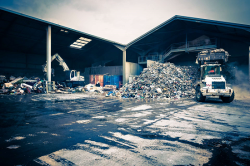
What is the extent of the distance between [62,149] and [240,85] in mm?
18294

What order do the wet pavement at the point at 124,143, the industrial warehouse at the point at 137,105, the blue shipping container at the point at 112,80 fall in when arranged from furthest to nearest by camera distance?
1. the blue shipping container at the point at 112,80
2. the industrial warehouse at the point at 137,105
3. the wet pavement at the point at 124,143

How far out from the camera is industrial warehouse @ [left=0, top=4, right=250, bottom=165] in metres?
2.90

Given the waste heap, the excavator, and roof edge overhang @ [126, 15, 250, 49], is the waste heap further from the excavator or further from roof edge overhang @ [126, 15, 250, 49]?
the excavator

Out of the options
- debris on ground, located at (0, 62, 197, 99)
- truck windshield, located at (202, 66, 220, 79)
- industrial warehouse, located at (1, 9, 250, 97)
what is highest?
industrial warehouse, located at (1, 9, 250, 97)

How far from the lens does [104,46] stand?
26812mm

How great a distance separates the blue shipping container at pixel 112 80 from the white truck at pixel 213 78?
1366cm

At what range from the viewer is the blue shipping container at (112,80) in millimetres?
22156

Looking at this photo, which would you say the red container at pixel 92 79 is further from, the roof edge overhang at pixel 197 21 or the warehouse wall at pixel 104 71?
the roof edge overhang at pixel 197 21

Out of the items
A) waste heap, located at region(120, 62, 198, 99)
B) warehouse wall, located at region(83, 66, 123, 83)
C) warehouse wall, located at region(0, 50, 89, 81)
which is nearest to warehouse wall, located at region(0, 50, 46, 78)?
warehouse wall, located at region(0, 50, 89, 81)

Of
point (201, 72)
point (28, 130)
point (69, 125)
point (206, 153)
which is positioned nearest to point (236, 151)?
point (206, 153)

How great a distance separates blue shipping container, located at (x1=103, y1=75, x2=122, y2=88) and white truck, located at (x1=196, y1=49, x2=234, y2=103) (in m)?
13.7

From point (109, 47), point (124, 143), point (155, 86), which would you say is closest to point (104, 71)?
point (109, 47)

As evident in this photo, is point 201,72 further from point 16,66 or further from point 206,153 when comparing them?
point 16,66

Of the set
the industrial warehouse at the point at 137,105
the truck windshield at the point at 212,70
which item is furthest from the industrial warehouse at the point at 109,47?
the truck windshield at the point at 212,70
